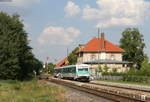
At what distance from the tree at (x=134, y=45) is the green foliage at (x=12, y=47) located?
59.5 metres

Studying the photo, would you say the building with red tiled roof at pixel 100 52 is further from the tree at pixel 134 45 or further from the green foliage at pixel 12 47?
the green foliage at pixel 12 47

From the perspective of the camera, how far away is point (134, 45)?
348 ft

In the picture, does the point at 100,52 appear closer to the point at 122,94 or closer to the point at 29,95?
the point at 122,94

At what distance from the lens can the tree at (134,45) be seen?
10569 centimetres

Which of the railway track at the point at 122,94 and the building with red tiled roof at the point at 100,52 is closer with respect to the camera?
the railway track at the point at 122,94

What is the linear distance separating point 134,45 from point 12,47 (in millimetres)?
67927

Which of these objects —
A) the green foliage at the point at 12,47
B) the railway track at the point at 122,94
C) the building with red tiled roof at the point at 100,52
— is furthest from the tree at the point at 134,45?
the railway track at the point at 122,94

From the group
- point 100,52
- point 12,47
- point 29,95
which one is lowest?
point 29,95

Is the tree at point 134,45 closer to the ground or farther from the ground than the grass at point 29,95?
farther from the ground

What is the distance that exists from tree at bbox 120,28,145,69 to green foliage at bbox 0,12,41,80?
5951 cm

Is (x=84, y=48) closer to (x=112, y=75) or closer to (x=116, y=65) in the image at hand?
(x=116, y=65)

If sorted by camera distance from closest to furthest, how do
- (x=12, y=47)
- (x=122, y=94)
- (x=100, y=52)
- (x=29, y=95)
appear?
(x=29, y=95) < (x=122, y=94) < (x=12, y=47) < (x=100, y=52)

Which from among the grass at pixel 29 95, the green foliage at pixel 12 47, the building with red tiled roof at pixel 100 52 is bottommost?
the grass at pixel 29 95

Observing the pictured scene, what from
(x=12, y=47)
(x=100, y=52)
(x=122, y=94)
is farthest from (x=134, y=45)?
(x=122, y=94)
